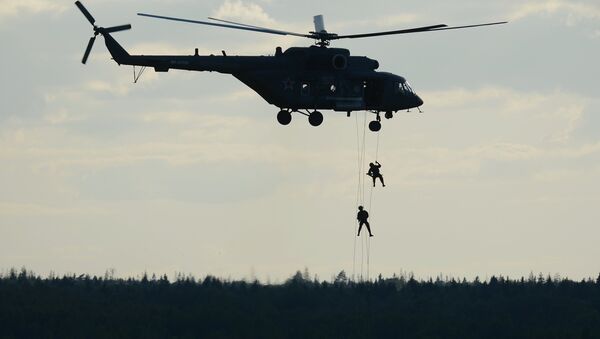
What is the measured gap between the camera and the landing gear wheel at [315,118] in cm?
6994

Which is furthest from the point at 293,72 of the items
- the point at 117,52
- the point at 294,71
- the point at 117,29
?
the point at 117,29

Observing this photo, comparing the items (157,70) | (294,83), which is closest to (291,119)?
(294,83)

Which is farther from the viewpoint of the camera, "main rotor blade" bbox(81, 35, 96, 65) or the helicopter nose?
the helicopter nose

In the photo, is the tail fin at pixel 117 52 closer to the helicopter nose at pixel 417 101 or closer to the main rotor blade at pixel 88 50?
the main rotor blade at pixel 88 50

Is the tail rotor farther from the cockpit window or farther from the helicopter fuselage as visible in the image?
the cockpit window

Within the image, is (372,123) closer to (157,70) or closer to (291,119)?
(291,119)

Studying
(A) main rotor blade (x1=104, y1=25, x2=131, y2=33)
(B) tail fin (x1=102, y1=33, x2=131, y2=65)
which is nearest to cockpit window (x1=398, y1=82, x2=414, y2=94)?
(B) tail fin (x1=102, y1=33, x2=131, y2=65)

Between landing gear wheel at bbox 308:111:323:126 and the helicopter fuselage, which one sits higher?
the helicopter fuselage

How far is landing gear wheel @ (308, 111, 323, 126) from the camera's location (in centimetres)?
6994

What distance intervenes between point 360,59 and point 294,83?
4158mm

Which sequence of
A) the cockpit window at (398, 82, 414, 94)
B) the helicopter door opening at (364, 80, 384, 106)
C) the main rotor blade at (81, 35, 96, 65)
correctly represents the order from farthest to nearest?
the cockpit window at (398, 82, 414, 94), the helicopter door opening at (364, 80, 384, 106), the main rotor blade at (81, 35, 96, 65)

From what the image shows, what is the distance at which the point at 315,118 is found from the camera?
230 ft

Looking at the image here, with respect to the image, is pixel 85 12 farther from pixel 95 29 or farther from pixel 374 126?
pixel 374 126

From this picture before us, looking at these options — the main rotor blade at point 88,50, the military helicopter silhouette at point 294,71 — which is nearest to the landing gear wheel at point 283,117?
the military helicopter silhouette at point 294,71
